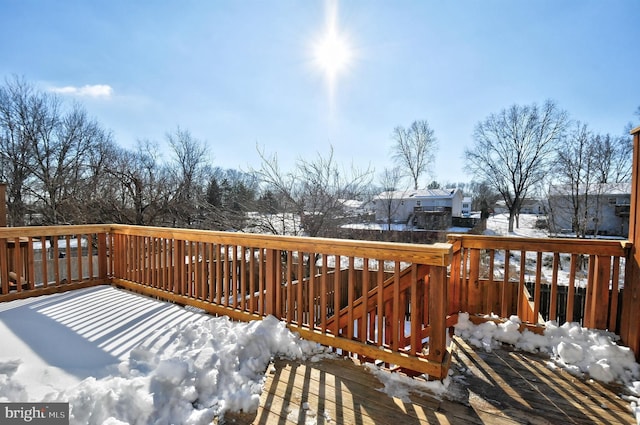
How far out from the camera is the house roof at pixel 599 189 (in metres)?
16.3

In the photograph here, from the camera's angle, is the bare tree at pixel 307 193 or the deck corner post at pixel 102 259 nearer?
the deck corner post at pixel 102 259

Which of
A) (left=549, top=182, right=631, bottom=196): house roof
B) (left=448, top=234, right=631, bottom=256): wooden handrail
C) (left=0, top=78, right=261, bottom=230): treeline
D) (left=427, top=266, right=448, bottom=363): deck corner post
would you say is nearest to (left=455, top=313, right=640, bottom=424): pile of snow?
(left=448, top=234, right=631, bottom=256): wooden handrail

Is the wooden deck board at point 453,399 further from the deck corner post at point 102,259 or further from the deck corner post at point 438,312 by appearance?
the deck corner post at point 102,259

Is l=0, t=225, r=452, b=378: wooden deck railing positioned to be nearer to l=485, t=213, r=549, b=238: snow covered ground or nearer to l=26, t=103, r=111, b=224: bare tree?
l=26, t=103, r=111, b=224: bare tree

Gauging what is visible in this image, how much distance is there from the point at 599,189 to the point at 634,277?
62.1 ft

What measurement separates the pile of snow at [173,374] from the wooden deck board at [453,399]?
13 cm

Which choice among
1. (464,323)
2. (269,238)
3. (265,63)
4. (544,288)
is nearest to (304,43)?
(265,63)

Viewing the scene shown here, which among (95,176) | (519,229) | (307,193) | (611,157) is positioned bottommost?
(519,229)

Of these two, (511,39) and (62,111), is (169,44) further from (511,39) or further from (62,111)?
(62,111)

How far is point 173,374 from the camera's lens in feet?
6.01

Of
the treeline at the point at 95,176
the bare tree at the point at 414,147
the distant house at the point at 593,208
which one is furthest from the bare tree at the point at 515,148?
the treeline at the point at 95,176

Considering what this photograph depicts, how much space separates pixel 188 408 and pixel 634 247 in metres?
3.50

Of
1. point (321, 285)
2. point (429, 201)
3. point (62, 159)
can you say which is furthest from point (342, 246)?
point (429, 201)

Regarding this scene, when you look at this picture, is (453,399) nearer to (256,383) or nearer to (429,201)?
(256,383)
